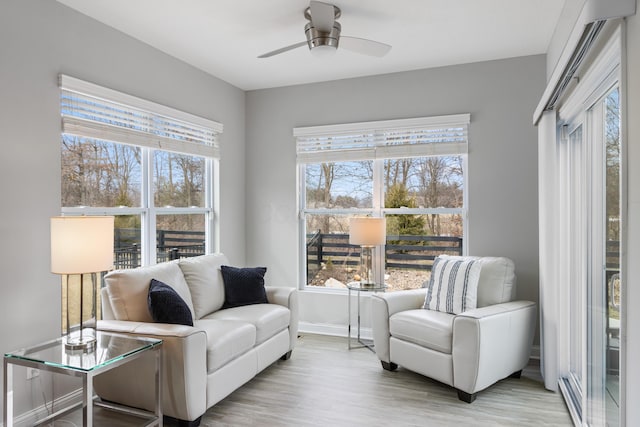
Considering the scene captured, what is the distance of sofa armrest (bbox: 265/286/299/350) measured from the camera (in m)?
3.75

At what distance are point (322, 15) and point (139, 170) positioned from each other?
200cm

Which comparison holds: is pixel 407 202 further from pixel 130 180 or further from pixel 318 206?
pixel 130 180

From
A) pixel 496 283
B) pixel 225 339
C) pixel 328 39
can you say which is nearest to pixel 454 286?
pixel 496 283

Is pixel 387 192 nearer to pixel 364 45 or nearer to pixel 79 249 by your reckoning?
pixel 364 45

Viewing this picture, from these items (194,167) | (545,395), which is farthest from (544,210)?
(194,167)

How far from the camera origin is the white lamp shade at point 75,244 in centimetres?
233

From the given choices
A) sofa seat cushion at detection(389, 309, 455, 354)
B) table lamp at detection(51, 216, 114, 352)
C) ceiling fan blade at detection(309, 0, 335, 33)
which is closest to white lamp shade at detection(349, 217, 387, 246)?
sofa seat cushion at detection(389, 309, 455, 354)

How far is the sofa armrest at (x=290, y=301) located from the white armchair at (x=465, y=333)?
0.71 m

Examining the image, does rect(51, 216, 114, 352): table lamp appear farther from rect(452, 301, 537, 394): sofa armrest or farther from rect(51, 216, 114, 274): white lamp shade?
rect(452, 301, 537, 394): sofa armrest

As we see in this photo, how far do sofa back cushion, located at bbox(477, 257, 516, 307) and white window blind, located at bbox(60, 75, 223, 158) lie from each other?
283 centimetres

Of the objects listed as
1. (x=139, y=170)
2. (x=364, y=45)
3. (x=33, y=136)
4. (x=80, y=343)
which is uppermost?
(x=364, y=45)

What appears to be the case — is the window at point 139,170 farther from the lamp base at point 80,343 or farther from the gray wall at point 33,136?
the lamp base at point 80,343

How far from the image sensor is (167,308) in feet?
9.04

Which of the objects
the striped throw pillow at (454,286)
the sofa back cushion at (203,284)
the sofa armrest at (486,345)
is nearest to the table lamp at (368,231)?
the striped throw pillow at (454,286)
